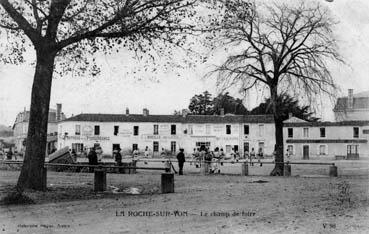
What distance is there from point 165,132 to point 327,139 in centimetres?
2359

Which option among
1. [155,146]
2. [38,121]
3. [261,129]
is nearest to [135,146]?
[155,146]

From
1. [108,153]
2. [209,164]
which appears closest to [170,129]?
[108,153]

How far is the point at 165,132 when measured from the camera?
72.3 meters

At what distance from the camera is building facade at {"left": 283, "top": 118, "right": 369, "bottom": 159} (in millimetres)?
67688

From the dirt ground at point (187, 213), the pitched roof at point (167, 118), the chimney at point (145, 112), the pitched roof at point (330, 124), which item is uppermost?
the chimney at point (145, 112)

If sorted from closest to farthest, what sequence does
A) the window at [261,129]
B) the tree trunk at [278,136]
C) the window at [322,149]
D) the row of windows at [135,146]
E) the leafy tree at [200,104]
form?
the tree trunk at [278,136] < the window at [322,149] < the row of windows at [135,146] < the window at [261,129] < the leafy tree at [200,104]

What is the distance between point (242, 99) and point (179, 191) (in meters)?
12.6

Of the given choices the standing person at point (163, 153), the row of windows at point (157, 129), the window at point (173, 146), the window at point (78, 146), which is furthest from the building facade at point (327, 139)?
the window at point (78, 146)

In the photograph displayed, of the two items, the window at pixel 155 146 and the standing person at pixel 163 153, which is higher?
the window at pixel 155 146

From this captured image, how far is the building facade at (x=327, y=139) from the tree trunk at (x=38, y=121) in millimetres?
57041

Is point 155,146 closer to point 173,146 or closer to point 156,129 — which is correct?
point 156,129

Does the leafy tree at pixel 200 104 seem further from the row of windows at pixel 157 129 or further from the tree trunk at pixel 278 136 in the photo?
the tree trunk at pixel 278 136

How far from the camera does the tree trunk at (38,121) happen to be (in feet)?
46.8

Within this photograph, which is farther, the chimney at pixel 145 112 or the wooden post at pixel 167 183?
the chimney at pixel 145 112
